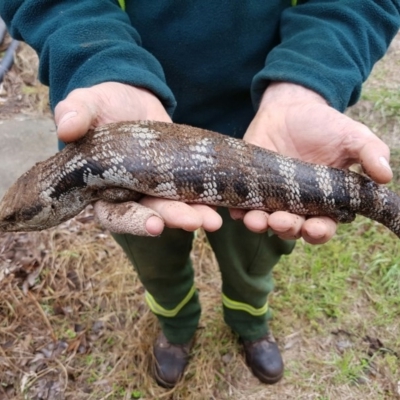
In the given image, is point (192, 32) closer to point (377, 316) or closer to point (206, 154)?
point (206, 154)

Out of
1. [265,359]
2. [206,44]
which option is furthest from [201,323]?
[206,44]

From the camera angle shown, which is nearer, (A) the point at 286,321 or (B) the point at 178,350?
(B) the point at 178,350

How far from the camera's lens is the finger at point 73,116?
221 cm

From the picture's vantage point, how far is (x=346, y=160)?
108 inches

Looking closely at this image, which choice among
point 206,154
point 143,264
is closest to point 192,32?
point 206,154

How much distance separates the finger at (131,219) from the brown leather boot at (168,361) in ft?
5.67

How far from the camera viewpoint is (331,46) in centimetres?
284

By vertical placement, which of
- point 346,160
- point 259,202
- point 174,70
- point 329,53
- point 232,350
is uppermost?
point 329,53

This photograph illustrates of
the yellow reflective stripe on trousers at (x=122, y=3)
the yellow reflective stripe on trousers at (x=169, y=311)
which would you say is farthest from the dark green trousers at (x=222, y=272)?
the yellow reflective stripe on trousers at (x=122, y=3)

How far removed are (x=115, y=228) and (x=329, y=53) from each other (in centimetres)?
156

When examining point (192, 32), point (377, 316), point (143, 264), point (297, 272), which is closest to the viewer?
point (192, 32)

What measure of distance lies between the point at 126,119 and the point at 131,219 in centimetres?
66

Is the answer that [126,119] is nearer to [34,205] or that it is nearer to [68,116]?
[68,116]

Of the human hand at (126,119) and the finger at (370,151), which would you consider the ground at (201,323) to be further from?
A: the finger at (370,151)
